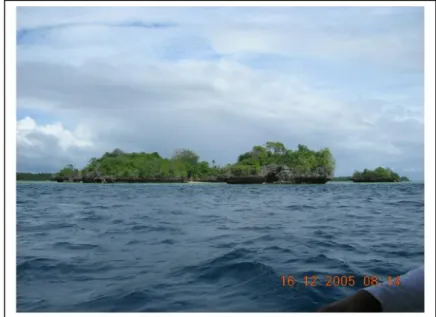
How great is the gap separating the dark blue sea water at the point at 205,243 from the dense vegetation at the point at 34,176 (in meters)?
0.05

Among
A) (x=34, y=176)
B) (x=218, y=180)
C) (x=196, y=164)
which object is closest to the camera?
(x=34, y=176)

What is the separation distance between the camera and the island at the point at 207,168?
10.4ft

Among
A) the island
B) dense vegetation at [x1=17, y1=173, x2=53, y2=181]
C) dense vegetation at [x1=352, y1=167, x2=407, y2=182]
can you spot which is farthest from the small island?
dense vegetation at [x1=17, y1=173, x2=53, y2=181]

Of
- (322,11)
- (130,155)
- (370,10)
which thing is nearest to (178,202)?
(130,155)

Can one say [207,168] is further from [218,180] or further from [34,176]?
[34,176]

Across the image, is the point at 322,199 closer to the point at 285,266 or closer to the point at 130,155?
the point at 285,266

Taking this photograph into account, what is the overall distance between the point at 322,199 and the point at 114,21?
200 centimetres

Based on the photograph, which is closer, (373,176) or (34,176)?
(34,176)

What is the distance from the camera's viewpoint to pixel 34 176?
2.97 metres

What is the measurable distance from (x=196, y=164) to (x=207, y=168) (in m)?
0.09
